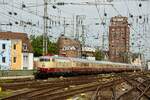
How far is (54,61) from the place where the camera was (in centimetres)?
4997

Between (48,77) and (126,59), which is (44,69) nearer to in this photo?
(48,77)

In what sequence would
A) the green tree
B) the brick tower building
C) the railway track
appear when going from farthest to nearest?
the green tree, the brick tower building, the railway track

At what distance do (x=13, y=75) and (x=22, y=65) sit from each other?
27.1m

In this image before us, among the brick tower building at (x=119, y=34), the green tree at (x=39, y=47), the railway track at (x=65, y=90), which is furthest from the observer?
the green tree at (x=39, y=47)

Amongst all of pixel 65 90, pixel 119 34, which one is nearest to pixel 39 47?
pixel 119 34

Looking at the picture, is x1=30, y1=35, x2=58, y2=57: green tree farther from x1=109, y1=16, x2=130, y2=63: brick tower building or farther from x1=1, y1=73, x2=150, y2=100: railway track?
x1=1, y1=73, x2=150, y2=100: railway track

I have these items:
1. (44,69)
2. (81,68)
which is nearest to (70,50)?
(81,68)

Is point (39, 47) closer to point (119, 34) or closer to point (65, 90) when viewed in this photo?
point (119, 34)

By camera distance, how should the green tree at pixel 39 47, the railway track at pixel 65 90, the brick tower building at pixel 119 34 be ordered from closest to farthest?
the railway track at pixel 65 90 → the brick tower building at pixel 119 34 → the green tree at pixel 39 47

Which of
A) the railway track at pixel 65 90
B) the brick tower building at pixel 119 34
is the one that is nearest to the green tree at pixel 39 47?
the brick tower building at pixel 119 34

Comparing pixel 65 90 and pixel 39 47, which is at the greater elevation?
pixel 39 47

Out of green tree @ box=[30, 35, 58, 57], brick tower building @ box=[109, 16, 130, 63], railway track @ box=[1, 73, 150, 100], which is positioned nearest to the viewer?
railway track @ box=[1, 73, 150, 100]

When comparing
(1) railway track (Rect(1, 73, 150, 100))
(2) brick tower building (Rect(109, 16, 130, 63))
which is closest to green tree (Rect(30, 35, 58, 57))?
(2) brick tower building (Rect(109, 16, 130, 63))

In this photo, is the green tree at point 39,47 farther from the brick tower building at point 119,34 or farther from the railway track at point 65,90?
the railway track at point 65,90
